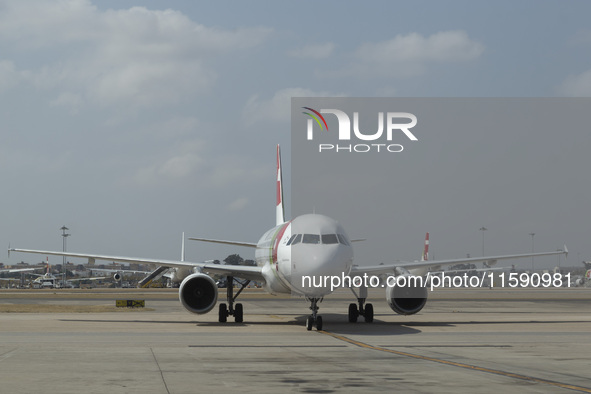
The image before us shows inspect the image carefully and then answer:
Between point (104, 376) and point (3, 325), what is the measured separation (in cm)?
1433

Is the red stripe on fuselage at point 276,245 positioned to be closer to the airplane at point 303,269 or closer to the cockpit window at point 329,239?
the airplane at point 303,269

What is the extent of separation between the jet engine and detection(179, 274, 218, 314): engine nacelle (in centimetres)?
616

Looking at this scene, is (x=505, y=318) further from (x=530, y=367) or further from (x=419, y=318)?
(x=530, y=367)

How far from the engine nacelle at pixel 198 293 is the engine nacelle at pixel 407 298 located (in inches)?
242

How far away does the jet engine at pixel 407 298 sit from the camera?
26250mm

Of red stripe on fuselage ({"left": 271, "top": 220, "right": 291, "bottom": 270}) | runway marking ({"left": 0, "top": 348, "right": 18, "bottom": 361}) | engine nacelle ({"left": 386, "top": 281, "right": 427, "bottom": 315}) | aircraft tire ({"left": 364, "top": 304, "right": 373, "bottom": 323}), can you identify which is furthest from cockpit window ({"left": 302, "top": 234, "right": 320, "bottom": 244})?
runway marking ({"left": 0, "top": 348, "right": 18, "bottom": 361})

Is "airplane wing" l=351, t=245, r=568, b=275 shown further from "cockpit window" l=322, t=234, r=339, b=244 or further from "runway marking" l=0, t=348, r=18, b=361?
"runway marking" l=0, t=348, r=18, b=361

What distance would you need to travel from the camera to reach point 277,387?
11.2 metres

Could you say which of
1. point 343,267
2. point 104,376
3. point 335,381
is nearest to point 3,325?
point 343,267

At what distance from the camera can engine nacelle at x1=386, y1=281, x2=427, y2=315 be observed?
86.1ft

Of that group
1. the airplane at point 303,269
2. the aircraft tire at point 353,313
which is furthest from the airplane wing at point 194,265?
the aircraft tire at point 353,313

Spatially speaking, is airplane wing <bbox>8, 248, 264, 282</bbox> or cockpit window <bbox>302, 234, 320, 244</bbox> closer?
cockpit window <bbox>302, 234, 320, 244</bbox>

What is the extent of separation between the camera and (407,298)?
2641cm

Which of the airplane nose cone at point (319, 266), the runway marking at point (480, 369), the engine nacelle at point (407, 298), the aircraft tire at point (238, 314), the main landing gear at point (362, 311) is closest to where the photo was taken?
the runway marking at point (480, 369)
